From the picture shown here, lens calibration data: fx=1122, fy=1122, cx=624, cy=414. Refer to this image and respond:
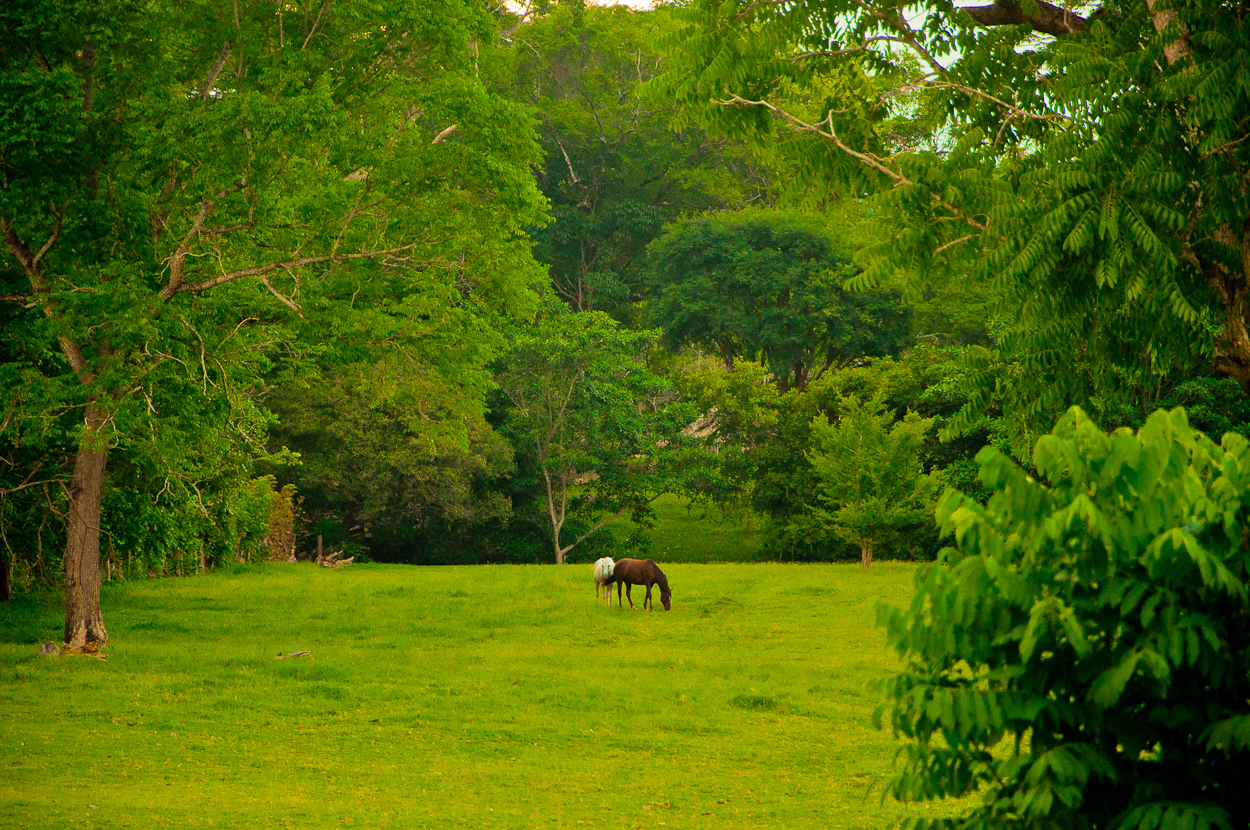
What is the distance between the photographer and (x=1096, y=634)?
4.05 metres

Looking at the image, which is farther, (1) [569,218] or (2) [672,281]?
(1) [569,218]

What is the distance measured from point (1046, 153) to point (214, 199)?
1199 centimetres

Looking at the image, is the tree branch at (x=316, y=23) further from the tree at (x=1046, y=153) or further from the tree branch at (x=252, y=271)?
the tree at (x=1046, y=153)

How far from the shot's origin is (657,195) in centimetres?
6072

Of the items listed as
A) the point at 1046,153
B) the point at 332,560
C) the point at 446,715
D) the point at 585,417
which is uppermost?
the point at 1046,153

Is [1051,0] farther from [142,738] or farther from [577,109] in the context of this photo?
[577,109]

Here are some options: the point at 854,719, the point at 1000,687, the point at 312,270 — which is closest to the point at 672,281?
the point at 312,270

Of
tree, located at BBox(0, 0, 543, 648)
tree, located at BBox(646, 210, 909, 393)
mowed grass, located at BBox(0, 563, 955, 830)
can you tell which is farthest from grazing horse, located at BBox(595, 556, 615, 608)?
tree, located at BBox(646, 210, 909, 393)

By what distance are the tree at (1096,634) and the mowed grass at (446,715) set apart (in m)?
0.41

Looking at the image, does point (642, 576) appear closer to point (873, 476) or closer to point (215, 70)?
point (873, 476)

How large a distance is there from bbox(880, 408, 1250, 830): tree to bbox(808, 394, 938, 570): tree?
27.6 metres

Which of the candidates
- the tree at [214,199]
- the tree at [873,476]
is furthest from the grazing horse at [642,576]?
the tree at [873,476]

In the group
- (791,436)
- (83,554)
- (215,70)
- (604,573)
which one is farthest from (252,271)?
(791,436)

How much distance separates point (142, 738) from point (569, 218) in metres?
45.8
